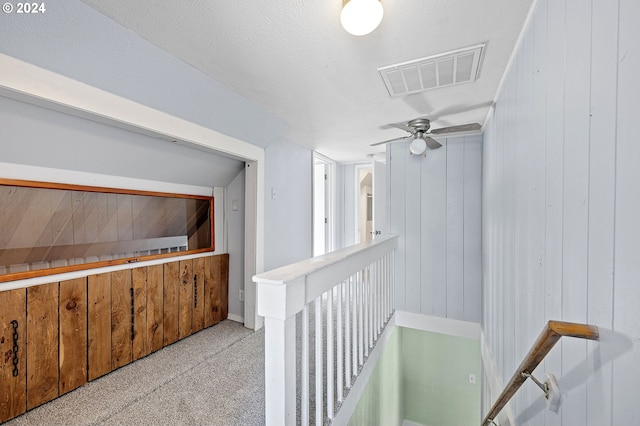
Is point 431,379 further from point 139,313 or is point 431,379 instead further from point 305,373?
point 139,313

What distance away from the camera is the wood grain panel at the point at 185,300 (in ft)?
8.29

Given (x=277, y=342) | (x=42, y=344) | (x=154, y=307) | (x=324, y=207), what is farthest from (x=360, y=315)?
(x=324, y=207)

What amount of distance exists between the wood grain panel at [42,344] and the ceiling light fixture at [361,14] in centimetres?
229

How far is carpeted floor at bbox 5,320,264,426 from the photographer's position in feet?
5.16

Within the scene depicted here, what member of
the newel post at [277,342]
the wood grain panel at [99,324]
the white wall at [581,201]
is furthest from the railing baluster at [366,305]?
the wood grain panel at [99,324]

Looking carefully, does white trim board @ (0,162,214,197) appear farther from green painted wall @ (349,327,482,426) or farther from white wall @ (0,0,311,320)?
green painted wall @ (349,327,482,426)

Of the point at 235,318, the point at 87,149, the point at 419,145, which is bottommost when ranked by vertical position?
the point at 235,318

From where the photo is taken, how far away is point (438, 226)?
311 cm

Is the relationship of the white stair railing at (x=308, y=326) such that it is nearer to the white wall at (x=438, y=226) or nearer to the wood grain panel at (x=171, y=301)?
the white wall at (x=438, y=226)

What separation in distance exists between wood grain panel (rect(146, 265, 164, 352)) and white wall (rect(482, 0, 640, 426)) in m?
2.59

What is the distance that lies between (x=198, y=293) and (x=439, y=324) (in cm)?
267

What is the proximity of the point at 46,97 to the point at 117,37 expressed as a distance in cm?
44

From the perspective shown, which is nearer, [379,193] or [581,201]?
[581,201]

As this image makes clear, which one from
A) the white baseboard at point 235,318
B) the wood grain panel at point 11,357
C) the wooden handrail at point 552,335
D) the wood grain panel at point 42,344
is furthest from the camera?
the white baseboard at point 235,318
